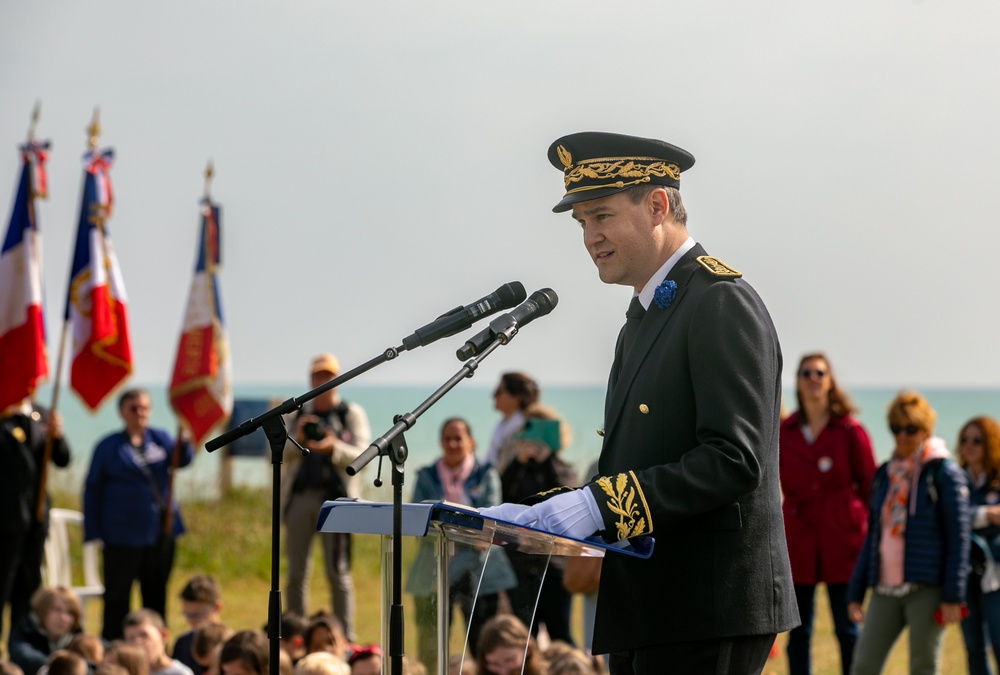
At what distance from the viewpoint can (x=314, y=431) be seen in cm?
770

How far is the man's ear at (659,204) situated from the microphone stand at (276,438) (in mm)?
593

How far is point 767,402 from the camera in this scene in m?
2.57

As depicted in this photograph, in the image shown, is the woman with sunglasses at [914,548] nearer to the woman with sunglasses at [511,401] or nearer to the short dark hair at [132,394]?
the woman with sunglasses at [511,401]

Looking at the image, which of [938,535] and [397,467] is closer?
[397,467]

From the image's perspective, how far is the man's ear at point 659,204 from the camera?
2.77 m

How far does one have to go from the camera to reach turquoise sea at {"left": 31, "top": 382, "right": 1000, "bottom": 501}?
1650 centimetres

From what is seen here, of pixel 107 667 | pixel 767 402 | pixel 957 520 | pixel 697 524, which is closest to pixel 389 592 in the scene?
pixel 697 524

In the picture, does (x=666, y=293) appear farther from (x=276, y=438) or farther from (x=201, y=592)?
(x=201, y=592)

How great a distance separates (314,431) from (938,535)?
3.50 meters

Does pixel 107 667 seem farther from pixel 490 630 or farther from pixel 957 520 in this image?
pixel 957 520

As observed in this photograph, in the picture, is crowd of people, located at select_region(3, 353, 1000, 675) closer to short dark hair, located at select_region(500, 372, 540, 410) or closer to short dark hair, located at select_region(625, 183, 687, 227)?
short dark hair, located at select_region(500, 372, 540, 410)

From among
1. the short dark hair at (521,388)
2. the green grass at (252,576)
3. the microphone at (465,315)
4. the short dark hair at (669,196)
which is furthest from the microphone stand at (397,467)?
the green grass at (252,576)

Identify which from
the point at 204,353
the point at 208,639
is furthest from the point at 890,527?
the point at 204,353

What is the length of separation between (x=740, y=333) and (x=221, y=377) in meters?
7.43
